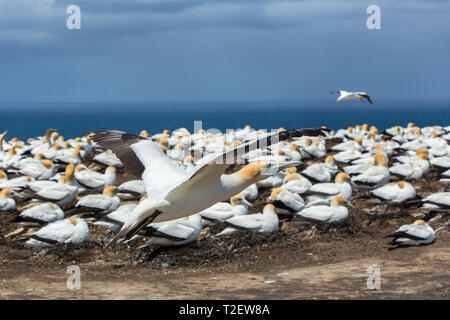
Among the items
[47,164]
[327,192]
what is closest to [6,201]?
[47,164]

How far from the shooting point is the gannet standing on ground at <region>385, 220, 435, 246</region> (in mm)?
9375

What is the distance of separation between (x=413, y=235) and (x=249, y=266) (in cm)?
240

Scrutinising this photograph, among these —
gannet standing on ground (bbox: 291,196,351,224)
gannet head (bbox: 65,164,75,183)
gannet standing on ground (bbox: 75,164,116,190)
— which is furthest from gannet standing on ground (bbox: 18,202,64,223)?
gannet standing on ground (bbox: 291,196,351,224)

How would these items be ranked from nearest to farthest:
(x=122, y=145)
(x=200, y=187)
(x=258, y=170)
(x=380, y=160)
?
(x=200, y=187), (x=258, y=170), (x=122, y=145), (x=380, y=160)

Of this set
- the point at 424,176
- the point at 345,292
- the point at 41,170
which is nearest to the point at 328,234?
the point at 345,292

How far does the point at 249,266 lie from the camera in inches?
358

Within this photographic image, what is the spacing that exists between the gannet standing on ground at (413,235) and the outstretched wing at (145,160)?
407 cm

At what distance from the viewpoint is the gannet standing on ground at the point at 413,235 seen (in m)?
9.38

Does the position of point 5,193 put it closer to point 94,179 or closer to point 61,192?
point 61,192

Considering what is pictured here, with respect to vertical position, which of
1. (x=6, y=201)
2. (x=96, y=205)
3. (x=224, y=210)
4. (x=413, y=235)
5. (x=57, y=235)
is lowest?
(x=413, y=235)

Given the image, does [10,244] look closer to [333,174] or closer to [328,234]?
[328,234]

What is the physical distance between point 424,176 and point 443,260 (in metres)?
6.93

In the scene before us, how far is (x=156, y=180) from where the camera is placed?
248 inches

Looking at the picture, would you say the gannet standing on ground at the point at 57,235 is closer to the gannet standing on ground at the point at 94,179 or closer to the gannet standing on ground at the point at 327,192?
the gannet standing on ground at the point at 94,179
